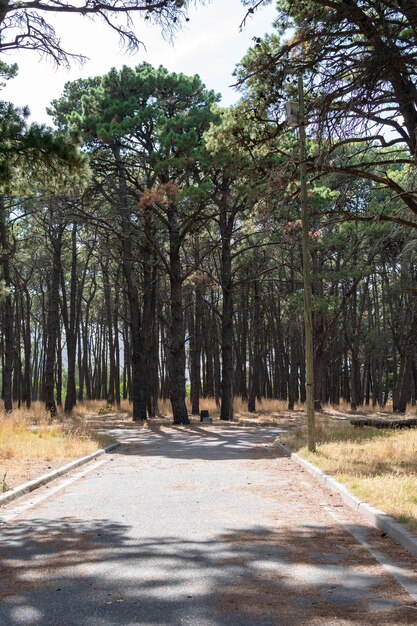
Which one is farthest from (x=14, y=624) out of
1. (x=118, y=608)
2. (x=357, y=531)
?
(x=357, y=531)

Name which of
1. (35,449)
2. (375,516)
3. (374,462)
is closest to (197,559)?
(375,516)

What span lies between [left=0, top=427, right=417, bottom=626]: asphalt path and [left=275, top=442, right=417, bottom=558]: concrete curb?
0.11 m

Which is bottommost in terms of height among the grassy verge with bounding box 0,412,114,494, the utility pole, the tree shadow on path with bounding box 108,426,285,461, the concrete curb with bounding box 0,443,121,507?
the tree shadow on path with bounding box 108,426,285,461

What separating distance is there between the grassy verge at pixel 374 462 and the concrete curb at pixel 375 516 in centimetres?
10

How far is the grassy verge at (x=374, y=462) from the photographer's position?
8.34 metres

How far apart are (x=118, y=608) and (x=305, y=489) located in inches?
248

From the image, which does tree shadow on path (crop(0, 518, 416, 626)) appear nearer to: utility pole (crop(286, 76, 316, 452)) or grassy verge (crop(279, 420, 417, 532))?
grassy verge (crop(279, 420, 417, 532))

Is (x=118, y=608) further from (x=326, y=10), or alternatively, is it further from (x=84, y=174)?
(x=326, y=10)

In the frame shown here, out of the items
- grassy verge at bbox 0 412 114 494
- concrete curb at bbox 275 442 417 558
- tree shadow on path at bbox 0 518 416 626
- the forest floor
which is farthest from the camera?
grassy verge at bbox 0 412 114 494

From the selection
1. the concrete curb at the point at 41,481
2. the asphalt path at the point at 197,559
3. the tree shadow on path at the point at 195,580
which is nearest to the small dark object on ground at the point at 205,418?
the concrete curb at the point at 41,481

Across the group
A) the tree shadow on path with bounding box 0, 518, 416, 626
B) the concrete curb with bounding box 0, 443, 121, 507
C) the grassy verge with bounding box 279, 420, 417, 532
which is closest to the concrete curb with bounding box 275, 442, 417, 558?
the grassy verge with bounding box 279, 420, 417, 532

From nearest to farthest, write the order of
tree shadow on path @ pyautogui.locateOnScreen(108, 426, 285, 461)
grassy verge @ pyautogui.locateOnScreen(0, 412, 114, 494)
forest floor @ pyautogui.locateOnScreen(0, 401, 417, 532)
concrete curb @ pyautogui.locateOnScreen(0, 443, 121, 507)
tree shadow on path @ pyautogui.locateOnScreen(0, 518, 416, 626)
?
tree shadow on path @ pyautogui.locateOnScreen(0, 518, 416, 626)
forest floor @ pyautogui.locateOnScreen(0, 401, 417, 532)
concrete curb @ pyautogui.locateOnScreen(0, 443, 121, 507)
grassy verge @ pyautogui.locateOnScreen(0, 412, 114, 494)
tree shadow on path @ pyautogui.locateOnScreen(108, 426, 285, 461)

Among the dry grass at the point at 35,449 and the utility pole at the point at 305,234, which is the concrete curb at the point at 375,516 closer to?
the utility pole at the point at 305,234

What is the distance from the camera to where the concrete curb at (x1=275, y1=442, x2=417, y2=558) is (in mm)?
6562
